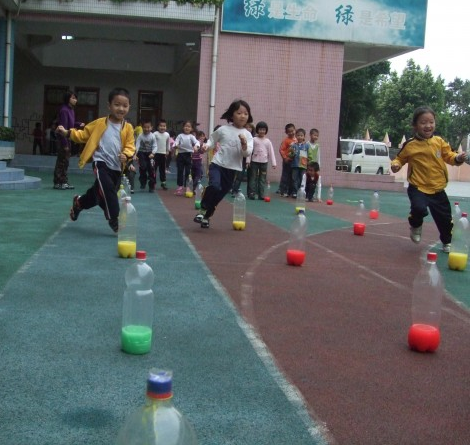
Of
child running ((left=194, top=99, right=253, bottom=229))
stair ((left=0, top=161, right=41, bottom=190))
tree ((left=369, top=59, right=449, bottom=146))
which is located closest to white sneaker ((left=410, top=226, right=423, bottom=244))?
child running ((left=194, top=99, right=253, bottom=229))

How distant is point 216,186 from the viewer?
9.75 m

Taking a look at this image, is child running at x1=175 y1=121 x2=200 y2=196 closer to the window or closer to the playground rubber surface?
the playground rubber surface

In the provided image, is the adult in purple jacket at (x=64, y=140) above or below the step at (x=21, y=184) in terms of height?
above

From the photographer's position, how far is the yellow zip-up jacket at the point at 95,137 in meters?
8.55

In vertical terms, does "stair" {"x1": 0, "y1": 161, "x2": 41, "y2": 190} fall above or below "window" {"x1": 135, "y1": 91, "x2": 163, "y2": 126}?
below

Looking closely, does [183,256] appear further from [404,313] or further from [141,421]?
[141,421]

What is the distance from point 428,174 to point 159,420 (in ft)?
24.7

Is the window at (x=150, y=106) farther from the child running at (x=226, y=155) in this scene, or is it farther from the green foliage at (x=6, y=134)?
the child running at (x=226, y=155)

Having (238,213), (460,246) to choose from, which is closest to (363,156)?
(238,213)

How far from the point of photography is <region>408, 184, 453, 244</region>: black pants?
29.2 feet

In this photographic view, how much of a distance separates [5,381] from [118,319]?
1.37 meters

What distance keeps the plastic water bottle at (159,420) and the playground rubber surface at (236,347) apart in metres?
0.85

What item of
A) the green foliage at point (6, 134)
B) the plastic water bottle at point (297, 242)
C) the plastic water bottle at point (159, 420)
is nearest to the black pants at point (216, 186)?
the plastic water bottle at point (297, 242)

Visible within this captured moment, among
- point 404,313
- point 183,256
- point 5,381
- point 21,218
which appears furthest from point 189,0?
point 5,381
